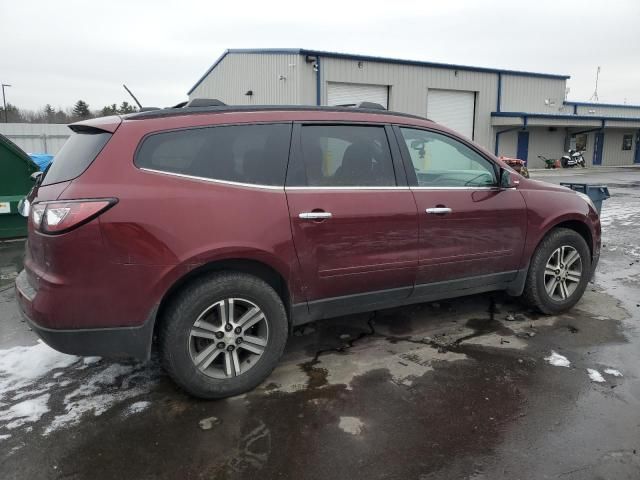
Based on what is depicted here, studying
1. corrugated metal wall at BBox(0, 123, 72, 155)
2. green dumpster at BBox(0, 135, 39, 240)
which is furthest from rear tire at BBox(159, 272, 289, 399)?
corrugated metal wall at BBox(0, 123, 72, 155)

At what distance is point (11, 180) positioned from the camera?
779 cm

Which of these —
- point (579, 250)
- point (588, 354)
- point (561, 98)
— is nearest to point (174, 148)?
point (588, 354)

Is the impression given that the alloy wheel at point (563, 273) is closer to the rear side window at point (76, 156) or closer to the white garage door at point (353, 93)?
the rear side window at point (76, 156)

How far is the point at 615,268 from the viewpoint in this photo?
6.40 m

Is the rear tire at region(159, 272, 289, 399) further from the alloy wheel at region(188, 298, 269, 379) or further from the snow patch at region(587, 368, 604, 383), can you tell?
the snow patch at region(587, 368, 604, 383)

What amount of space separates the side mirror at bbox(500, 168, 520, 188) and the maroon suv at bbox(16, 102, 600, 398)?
2cm

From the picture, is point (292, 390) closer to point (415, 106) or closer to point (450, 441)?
point (450, 441)

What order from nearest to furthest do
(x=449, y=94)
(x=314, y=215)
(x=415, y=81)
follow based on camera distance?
1. (x=314, y=215)
2. (x=415, y=81)
3. (x=449, y=94)

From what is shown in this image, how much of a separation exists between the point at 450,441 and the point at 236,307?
1.49 m

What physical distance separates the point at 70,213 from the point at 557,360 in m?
3.45

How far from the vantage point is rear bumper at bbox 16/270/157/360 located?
2844 millimetres

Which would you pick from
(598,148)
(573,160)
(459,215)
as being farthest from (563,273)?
(598,148)

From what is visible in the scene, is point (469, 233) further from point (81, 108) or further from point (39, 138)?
point (81, 108)

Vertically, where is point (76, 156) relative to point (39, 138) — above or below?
below
